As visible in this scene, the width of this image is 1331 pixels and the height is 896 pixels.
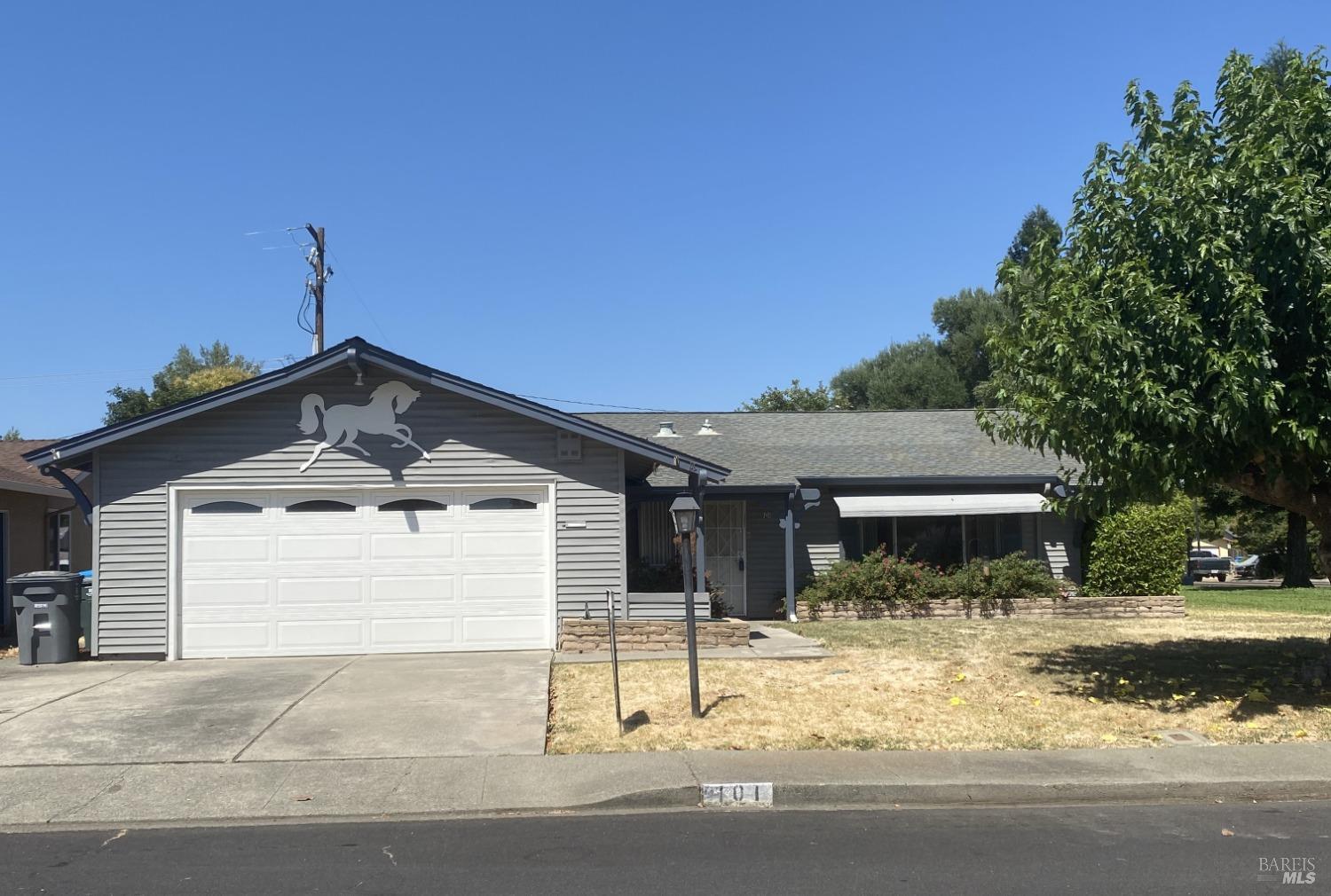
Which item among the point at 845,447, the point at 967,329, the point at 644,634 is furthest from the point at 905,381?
the point at 644,634

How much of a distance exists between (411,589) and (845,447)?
10.2m

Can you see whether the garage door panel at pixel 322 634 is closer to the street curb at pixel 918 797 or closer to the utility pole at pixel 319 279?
the street curb at pixel 918 797

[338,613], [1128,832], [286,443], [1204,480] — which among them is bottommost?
[1128,832]

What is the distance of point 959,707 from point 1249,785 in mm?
2771

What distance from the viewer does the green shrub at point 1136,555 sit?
59.3 ft

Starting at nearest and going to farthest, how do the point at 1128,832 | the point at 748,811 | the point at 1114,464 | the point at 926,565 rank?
the point at 1128,832 → the point at 748,811 → the point at 1114,464 → the point at 926,565

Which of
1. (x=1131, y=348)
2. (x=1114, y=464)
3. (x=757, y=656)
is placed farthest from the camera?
(x=757, y=656)

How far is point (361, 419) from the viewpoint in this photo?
1320cm

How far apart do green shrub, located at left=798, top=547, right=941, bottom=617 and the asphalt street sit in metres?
10.5

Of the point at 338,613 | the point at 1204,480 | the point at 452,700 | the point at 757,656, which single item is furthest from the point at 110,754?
the point at 1204,480

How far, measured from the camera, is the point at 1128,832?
6.42 m

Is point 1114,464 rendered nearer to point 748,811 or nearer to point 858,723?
point 858,723

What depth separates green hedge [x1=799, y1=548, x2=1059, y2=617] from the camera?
17531 millimetres

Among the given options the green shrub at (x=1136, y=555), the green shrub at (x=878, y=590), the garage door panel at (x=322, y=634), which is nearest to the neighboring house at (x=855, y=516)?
the green shrub at (x=1136, y=555)
